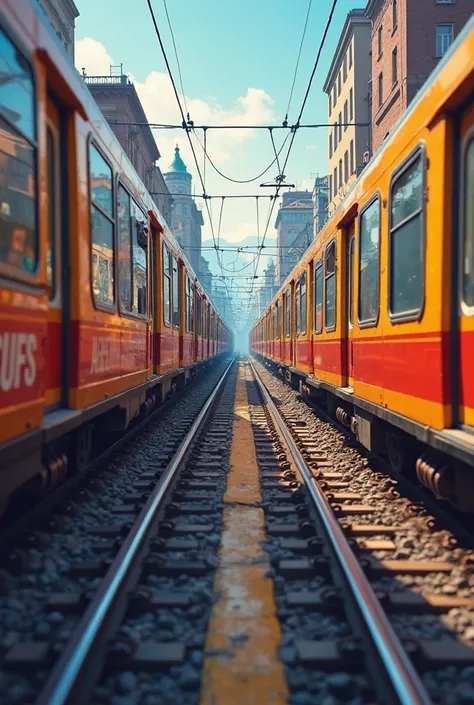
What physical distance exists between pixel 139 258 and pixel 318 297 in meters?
3.84

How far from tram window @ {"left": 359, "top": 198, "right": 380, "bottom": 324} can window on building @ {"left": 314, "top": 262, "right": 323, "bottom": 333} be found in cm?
327

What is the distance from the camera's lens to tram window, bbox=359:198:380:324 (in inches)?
222

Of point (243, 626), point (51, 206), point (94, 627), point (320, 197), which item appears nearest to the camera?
point (94, 627)

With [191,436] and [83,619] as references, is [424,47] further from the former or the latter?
[83,619]

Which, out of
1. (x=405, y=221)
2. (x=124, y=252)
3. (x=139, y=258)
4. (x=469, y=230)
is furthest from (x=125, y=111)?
(x=469, y=230)

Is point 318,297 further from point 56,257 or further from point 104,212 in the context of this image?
point 56,257

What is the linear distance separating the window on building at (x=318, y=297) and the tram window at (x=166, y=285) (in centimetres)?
264

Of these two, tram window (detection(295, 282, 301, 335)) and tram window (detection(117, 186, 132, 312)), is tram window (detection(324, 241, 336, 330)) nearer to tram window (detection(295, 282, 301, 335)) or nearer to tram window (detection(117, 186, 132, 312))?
tram window (detection(117, 186, 132, 312))

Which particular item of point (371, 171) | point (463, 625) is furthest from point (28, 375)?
point (371, 171)

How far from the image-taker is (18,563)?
353 centimetres

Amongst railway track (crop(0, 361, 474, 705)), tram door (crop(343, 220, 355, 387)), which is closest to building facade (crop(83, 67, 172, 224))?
tram door (crop(343, 220, 355, 387))

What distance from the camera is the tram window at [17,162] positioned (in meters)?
3.12

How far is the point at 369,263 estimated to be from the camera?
237 inches

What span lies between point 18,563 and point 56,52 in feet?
10.9
